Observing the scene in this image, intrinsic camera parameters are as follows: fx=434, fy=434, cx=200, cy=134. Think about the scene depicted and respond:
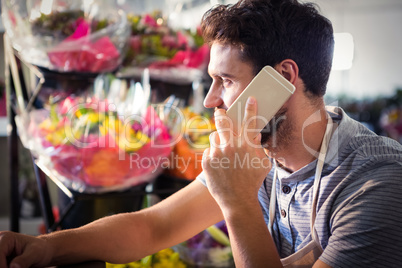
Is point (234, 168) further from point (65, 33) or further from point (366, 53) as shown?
point (366, 53)

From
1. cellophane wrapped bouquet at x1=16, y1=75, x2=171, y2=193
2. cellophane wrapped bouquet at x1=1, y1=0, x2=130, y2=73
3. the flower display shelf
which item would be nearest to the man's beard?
cellophane wrapped bouquet at x1=16, y1=75, x2=171, y2=193

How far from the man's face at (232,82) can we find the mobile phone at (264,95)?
0.30 feet

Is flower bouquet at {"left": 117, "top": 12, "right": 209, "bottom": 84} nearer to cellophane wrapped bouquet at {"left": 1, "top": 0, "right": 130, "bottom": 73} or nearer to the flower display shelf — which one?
cellophane wrapped bouquet at {"left": 1, "top": 0, "right": 130, "bottom": 73}

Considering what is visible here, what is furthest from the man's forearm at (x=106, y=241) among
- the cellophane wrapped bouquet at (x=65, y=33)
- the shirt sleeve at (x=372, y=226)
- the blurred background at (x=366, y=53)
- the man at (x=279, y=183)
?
the blurred background at (x=366, y=53)

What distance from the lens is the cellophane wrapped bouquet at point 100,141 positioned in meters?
1.62

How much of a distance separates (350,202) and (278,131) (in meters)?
0.30

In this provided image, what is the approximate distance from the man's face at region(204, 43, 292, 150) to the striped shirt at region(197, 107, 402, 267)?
13 cm

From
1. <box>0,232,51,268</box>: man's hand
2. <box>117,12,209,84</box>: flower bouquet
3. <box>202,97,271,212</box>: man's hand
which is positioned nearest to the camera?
<box>0,232,51,268</box>: man's hand

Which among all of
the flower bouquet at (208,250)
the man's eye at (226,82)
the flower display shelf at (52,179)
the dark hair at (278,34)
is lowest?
the flower bouquet at (208,250)

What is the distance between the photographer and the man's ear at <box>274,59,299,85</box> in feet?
4.00

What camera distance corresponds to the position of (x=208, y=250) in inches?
68.5

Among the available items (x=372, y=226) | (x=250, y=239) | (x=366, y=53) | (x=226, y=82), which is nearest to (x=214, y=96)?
(x=226, y=82)

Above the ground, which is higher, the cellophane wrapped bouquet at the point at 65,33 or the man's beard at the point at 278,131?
the cellophane wrapped bouquet at the point at 65,33

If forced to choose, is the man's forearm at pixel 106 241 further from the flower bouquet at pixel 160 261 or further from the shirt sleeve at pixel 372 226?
the shirt sleeve at pixel 372 226
